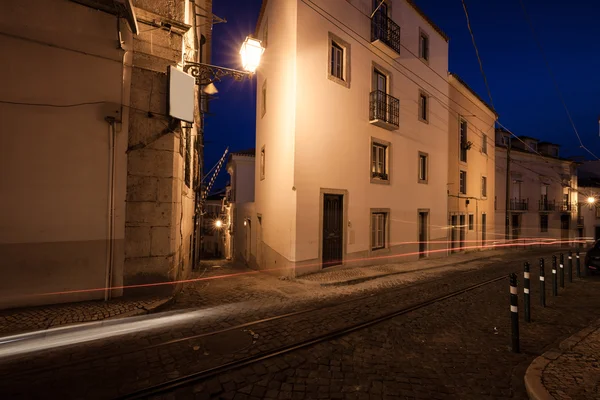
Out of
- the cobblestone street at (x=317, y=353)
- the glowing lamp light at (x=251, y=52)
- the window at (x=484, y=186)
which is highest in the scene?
the glowing lamp light at (x=251, y=52)

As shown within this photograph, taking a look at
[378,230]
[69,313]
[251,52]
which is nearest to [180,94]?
[251,52]

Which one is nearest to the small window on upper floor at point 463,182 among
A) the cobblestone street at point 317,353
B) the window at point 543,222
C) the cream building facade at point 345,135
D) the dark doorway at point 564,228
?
the cream building facade at point 345,135

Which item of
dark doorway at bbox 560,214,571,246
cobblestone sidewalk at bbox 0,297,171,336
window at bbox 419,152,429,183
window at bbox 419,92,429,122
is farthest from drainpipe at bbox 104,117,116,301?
dark doorway at bbox 560,214,571,246

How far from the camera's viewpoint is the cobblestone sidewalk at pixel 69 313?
5.30 m

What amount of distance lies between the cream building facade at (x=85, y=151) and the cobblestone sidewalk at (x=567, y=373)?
23.6ft

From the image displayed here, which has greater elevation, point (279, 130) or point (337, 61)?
point (337, 61)

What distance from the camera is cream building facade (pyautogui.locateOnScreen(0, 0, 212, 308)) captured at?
6.22 m

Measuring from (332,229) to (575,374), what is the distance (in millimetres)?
8481

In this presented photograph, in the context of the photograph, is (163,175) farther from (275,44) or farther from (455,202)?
(455,202)

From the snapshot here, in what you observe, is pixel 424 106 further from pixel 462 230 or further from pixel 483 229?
pixel 483 229

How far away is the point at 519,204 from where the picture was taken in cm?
2927

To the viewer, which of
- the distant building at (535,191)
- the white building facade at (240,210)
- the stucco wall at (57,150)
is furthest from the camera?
the distant building at (535,191)

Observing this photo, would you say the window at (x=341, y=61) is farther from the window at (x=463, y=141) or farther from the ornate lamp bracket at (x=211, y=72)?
the window at (x=463, y=141)

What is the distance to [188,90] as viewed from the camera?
8.12 m
